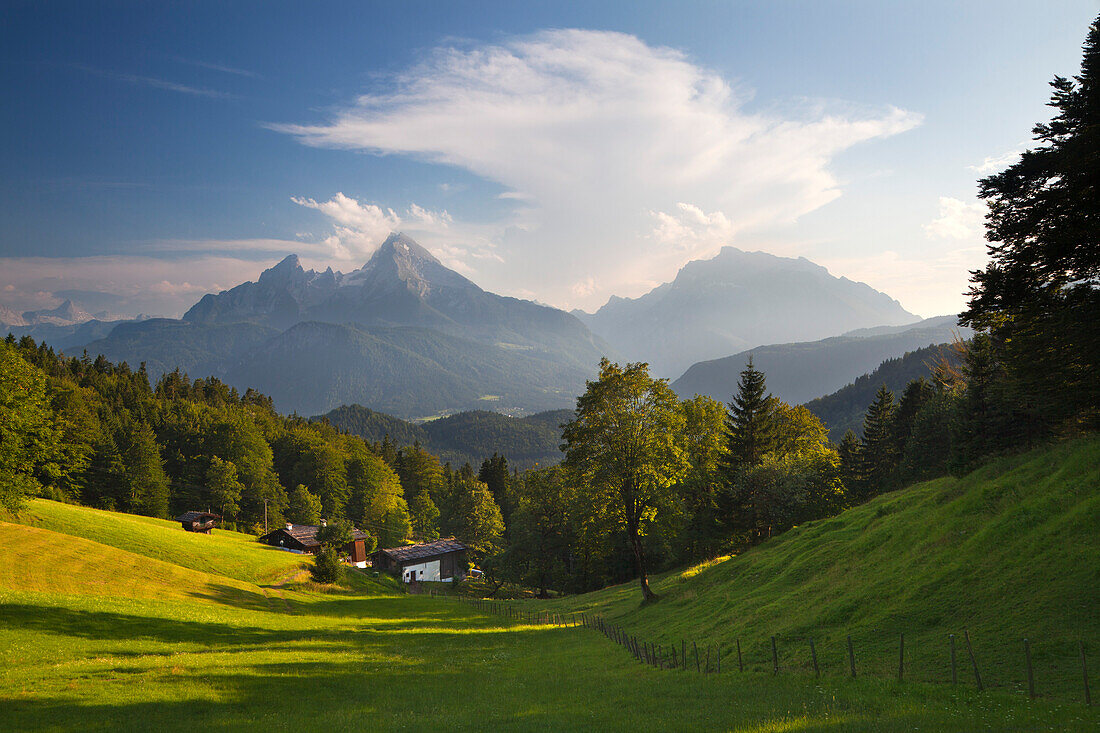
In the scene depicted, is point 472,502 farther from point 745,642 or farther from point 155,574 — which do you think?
point 745,642

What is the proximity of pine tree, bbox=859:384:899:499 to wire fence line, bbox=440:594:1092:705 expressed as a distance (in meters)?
52.1

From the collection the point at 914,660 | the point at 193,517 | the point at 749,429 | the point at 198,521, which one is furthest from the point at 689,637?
the point at 193,517

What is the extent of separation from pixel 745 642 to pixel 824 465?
3492 cm

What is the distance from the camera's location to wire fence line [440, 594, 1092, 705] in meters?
12.9

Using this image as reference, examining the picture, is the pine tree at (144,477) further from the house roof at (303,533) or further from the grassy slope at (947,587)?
the grassy slope at (947,587)

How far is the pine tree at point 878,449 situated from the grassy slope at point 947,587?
3647cm

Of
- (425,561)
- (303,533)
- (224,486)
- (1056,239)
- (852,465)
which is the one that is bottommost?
(425,561)

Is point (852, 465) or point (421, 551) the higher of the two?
point (852, 465)

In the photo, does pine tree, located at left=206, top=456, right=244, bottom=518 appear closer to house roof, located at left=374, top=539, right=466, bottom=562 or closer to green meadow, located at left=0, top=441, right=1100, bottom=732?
house roof, located at left=374, top=539, right=466, bottom=562

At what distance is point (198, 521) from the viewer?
78.2 meters

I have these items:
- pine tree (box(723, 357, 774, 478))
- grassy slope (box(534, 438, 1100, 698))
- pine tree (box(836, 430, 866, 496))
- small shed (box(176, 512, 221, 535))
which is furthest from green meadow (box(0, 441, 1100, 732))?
small shed (box(176, 512, 221, 535))

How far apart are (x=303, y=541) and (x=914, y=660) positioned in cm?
8492

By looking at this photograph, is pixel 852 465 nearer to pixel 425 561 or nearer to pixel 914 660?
pixel 914 660

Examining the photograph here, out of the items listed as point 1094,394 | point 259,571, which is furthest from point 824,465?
point 259,571
